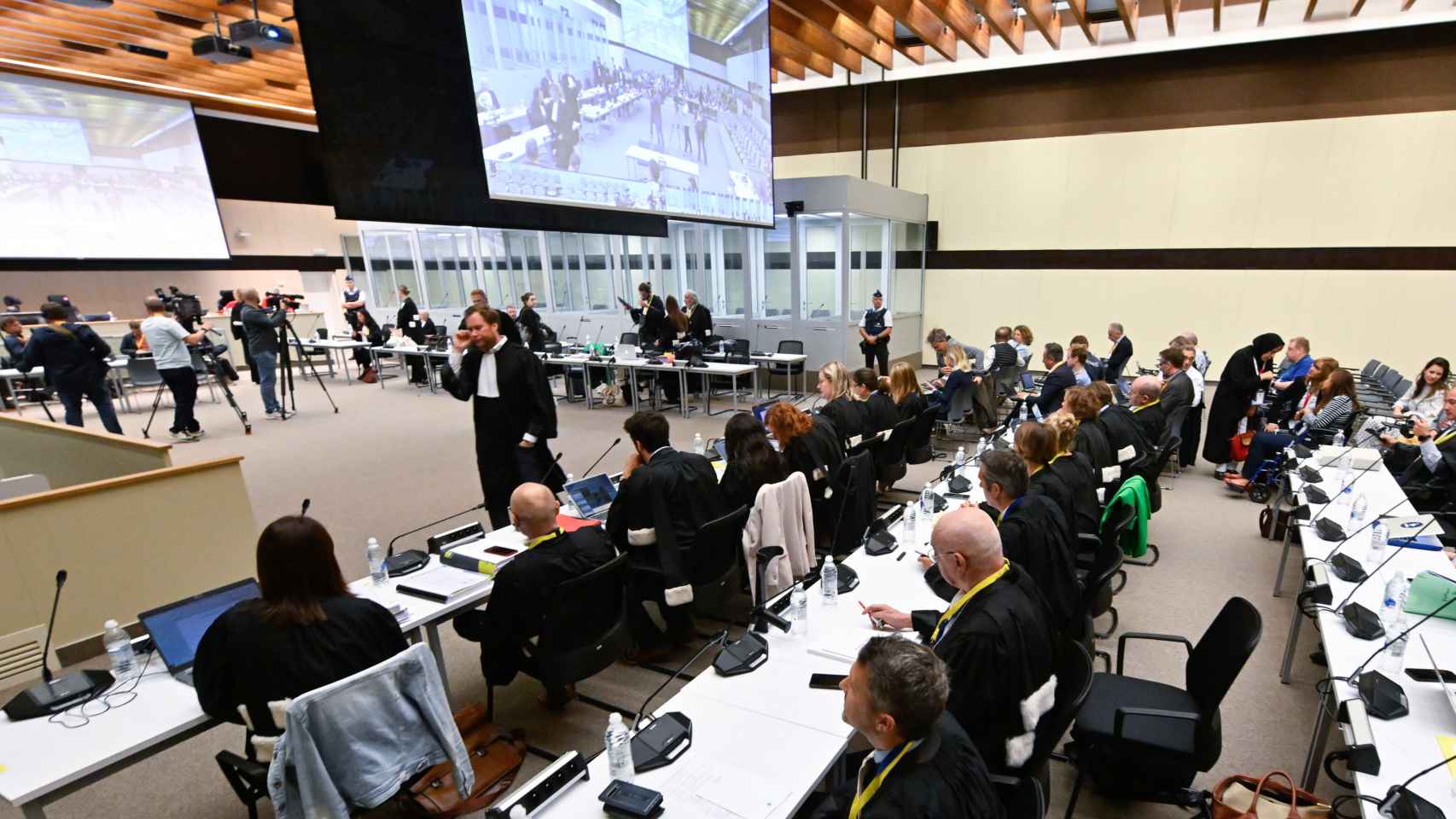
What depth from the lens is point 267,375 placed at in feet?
29.8

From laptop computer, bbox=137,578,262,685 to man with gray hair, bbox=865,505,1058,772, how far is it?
229 centimetres

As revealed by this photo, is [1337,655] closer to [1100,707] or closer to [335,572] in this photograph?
[1100,707]

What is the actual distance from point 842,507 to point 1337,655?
225 cm

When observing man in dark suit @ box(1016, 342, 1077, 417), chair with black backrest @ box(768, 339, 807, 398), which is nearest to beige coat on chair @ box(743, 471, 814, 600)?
man in dark suit @ box(1016, 342, 1077, 417)

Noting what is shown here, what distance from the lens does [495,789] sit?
2.61m

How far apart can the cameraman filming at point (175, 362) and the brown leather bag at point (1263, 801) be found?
979 centimetres

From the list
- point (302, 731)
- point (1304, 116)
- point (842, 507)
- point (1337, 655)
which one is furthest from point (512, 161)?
point (1304, 116)

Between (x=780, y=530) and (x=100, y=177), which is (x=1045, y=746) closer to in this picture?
(x=780, y=530)

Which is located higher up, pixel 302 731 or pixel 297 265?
pixel 297 265

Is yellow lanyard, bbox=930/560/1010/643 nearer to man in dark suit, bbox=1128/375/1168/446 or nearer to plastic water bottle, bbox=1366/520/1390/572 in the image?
plastic water bottle, bbox=1366/520/1390/572

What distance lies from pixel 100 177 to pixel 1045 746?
42.2ft

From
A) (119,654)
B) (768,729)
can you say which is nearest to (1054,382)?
(768,729)

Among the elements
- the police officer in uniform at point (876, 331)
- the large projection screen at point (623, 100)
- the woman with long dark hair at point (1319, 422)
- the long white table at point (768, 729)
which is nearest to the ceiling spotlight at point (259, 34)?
the large projection screen at point (623, 100)

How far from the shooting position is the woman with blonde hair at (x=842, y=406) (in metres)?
4.70
